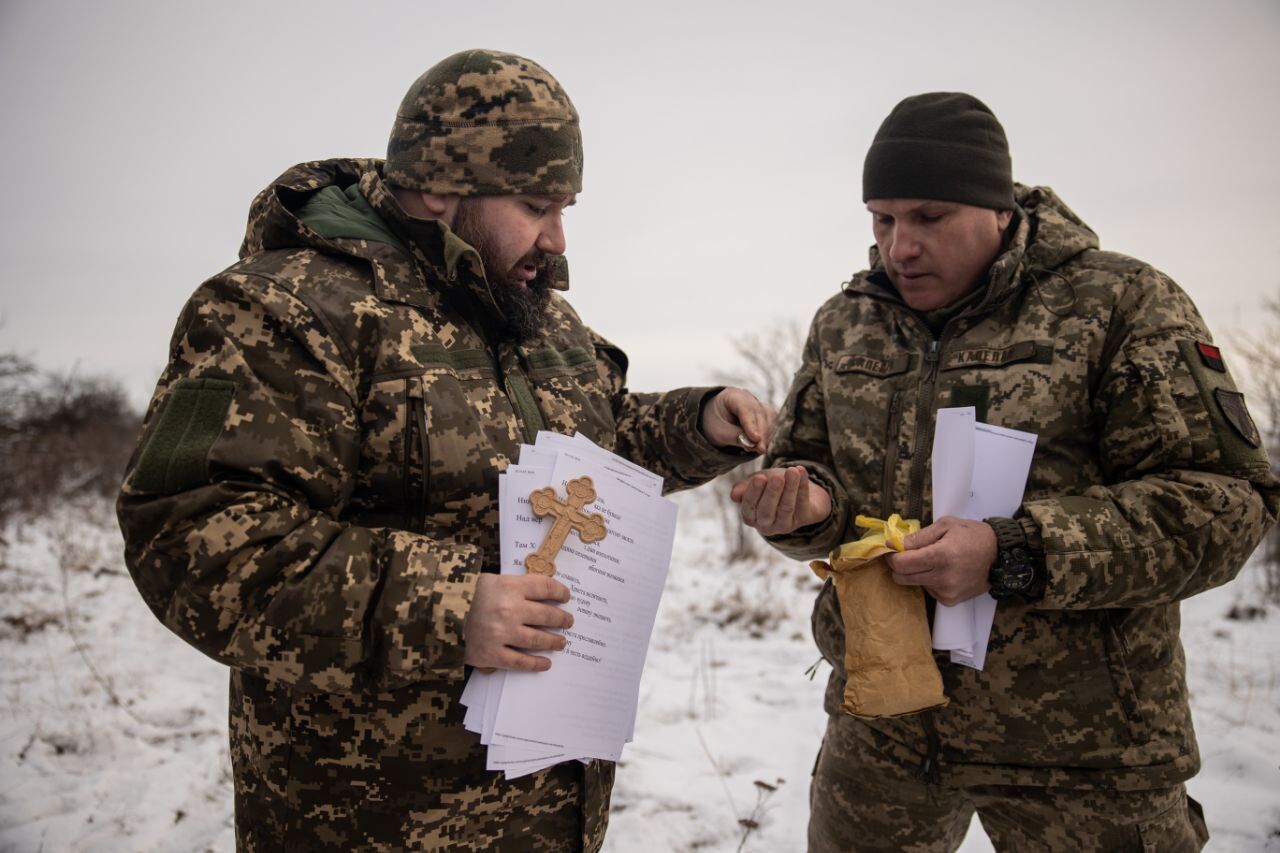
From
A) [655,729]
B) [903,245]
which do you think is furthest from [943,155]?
[655,729]

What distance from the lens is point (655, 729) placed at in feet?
14.7

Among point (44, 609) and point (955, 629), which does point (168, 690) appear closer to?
point (44, 609)

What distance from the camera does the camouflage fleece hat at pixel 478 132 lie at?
181 centimetres

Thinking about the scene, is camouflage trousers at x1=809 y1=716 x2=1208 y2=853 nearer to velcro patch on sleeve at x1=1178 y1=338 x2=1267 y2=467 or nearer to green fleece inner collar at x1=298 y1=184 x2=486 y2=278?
velcro patch on sleeve at x1=1178 y1=338 x2=1267 y2=467

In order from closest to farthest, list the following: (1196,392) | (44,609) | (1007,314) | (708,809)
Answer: (1196,392) → (1007,314) → (708,809) → (44,609)

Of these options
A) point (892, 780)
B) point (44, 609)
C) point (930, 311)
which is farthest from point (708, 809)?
point (44, 609)

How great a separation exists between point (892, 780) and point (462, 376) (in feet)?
5.48

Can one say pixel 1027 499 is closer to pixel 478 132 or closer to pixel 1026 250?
pixel 1026 250

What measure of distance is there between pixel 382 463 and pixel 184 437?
1.17 ft

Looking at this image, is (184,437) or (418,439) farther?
(418,439)

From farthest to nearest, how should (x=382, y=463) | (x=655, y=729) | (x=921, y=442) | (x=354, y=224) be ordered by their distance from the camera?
(x=655, y=729) < (x=921, y=442) < (x=354, y=224) < (x=382, y=463)

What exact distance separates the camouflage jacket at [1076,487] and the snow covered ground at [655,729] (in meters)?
1.62

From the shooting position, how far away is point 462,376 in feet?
5.58

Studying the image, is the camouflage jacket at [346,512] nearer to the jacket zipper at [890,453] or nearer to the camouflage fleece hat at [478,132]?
the camouflage fleece hat at [478,132]
